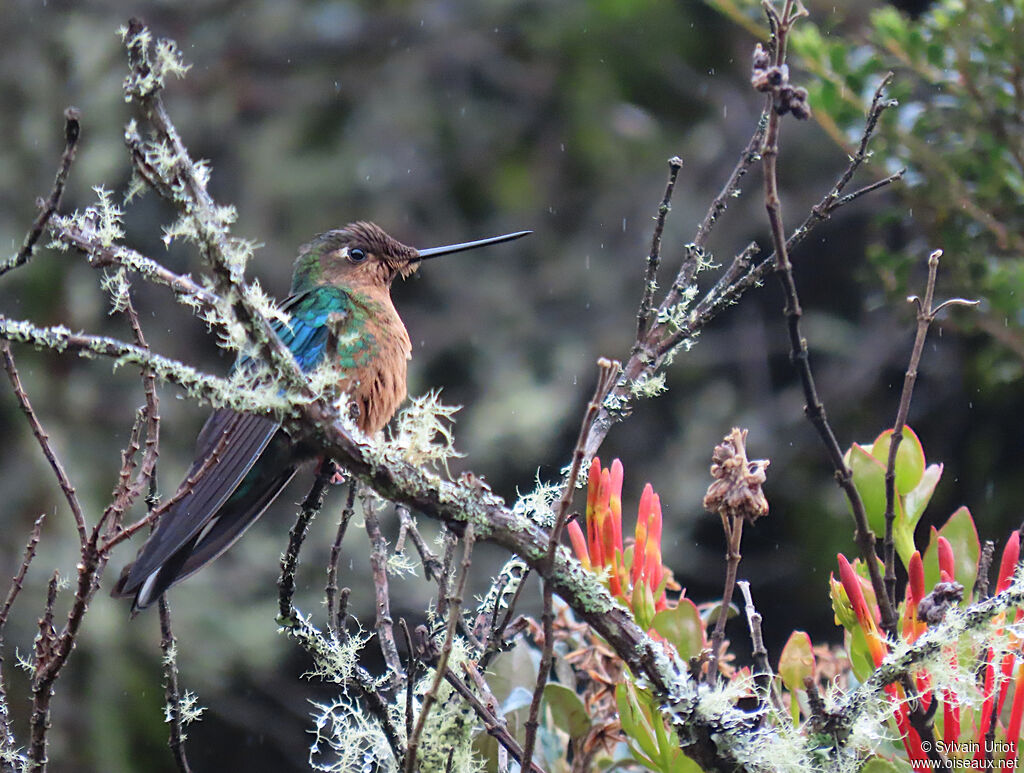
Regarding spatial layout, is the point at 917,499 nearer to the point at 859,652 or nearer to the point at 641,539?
the point at 859,652

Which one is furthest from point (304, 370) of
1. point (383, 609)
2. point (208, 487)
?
point (383, 609)

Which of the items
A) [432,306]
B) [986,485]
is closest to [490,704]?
[986,485]

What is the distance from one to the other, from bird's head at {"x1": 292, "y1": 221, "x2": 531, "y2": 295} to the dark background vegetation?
1.22m

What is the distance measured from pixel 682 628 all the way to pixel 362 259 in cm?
223

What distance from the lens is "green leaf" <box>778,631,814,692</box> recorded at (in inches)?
65.1

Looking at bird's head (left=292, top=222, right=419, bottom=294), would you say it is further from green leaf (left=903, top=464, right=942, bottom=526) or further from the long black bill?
green leaf (left=903, top=464, right=942, bottom=526)

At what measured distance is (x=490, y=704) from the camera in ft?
5.21

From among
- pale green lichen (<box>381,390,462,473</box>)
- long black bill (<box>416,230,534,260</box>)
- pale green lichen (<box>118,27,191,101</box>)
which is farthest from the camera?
long black bill (<box>416,230,534,260</box>)

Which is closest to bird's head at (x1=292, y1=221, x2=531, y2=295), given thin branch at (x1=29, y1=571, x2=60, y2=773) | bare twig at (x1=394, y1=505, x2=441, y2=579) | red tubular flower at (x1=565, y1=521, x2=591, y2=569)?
bare twig at (x1=394, y1=505, x2=441, y2=579)

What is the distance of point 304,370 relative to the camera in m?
3.29

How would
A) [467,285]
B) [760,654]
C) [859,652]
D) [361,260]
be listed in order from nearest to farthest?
[760,654] → [859,652] → [361,260] → [467,285]

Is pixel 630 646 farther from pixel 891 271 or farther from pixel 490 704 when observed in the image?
pixel 891 271

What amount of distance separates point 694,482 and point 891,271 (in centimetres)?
209

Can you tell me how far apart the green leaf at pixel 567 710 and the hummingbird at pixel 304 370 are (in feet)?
2.18
